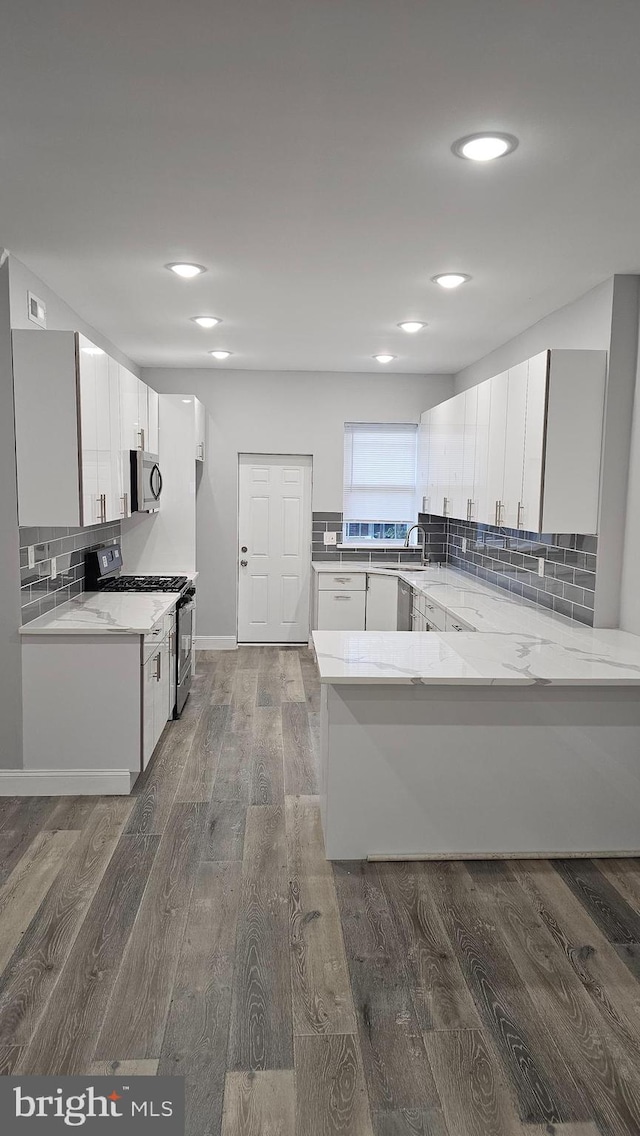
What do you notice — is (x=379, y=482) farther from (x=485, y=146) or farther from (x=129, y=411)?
(x=485, y=146)

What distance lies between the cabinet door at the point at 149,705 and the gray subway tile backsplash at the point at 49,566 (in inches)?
25.2

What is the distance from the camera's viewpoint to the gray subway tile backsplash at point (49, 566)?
3.82 meters

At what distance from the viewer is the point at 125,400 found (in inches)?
184

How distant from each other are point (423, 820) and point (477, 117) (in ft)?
8.33

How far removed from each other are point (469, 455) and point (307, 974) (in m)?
3.59

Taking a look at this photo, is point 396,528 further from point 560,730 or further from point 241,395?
point 560,730

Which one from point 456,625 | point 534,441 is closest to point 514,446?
point 534,441

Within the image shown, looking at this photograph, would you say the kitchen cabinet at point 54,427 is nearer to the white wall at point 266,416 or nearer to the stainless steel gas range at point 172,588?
the stainless steel gas range at point 172,588

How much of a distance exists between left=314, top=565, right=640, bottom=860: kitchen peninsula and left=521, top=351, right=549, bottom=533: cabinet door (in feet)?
2.95

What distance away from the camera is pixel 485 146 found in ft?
7.57

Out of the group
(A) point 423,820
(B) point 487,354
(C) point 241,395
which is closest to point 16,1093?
(A) point 423,820

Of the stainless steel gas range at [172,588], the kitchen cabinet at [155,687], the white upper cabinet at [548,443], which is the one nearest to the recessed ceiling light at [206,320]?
the stainless steel gas range at [172,588]

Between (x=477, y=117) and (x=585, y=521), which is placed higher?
(x=477, y=117)

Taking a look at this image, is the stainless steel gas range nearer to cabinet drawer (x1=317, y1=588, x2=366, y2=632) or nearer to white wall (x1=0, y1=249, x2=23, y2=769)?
white wall (x1=0, y1=249, x2=23, y2=769)
